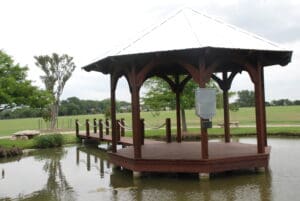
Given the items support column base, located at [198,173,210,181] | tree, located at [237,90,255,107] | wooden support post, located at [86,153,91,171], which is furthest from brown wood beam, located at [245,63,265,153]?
tree, located at [237,90,255,107]

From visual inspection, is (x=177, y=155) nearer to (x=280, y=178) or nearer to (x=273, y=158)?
(x=280, y=178)

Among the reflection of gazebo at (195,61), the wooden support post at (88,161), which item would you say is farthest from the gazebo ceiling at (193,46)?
the wooden support post at (88,161)

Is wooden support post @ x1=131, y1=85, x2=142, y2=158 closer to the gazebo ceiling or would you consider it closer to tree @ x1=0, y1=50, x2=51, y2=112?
the gazebo ceiling

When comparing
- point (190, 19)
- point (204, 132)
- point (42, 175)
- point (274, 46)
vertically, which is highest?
point (190, 19)

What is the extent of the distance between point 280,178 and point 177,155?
3.19m

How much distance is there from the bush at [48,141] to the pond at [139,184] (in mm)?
6932

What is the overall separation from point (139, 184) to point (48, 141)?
13051 mm

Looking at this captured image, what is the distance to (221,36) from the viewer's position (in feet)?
39.1

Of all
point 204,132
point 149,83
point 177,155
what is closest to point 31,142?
point 149,83

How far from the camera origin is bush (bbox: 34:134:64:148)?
74.2 feet

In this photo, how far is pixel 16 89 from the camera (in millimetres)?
21000

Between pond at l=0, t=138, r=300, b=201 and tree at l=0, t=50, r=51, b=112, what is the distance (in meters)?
6.09

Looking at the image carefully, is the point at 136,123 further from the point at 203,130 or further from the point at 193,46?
the point at 193,46

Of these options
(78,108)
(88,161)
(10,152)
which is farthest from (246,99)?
(88,161)
